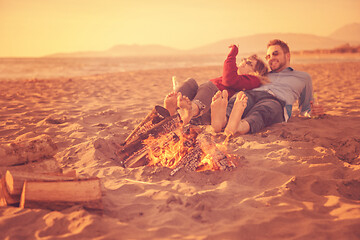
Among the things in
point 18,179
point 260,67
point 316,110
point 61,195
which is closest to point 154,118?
point 61,195

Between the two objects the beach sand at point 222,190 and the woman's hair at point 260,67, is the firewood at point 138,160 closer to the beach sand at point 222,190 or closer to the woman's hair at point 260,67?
the beach sand at point 222,190

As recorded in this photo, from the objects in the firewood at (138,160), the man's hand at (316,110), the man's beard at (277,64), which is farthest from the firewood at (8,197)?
the man's hand at (316,110)

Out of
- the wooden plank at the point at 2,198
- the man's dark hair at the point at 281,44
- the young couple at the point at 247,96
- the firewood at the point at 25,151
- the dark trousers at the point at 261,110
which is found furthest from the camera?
the man's dark hair at the point at 281,44

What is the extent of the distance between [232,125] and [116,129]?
5.89 ft

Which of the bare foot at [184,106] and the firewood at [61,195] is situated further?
the bare foot at [184,106]

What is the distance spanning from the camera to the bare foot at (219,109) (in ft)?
10.9

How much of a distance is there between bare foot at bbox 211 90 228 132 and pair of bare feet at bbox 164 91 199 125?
0.91ft

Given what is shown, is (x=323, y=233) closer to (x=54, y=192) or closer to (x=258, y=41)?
(x=54, y=192)

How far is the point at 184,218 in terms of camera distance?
190 cm

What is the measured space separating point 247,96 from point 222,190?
2.01 metres

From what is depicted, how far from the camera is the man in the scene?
3396 mm

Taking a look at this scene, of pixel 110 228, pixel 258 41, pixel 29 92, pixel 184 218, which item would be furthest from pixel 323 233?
pixel 258 41

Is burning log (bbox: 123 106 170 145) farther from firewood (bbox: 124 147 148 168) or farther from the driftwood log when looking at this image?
the driftwood log

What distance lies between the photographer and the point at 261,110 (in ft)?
12.4
